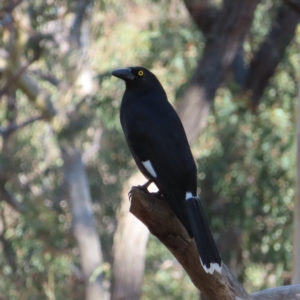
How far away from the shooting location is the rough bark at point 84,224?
9.88 meters

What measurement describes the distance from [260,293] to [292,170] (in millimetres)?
4588

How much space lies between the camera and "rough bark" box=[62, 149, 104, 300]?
9883 millimetres

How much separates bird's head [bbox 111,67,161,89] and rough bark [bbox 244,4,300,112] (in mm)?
4516

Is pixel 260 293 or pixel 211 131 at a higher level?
pixel 211 131

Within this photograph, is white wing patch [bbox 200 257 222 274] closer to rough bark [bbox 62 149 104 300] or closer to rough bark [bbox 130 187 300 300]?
rough bark [bbox 130 187 300 300]

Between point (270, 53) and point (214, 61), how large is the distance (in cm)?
176

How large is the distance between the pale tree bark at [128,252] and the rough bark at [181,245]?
343cm

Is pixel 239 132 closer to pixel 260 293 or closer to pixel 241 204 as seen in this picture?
pixel 241 204

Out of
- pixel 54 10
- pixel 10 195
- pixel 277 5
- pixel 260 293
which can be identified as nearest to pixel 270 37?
pixel 277 5

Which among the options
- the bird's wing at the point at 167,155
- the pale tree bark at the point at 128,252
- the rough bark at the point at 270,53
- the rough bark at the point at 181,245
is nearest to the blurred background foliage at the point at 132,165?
the rough bark at the point at 270,53

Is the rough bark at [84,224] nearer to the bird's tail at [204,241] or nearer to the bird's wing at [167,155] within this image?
the bird's wing at [167,155]

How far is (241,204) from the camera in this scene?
26.2 feet

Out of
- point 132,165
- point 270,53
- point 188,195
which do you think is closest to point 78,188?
point 132,165

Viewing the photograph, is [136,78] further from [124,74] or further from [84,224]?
[84,224]
